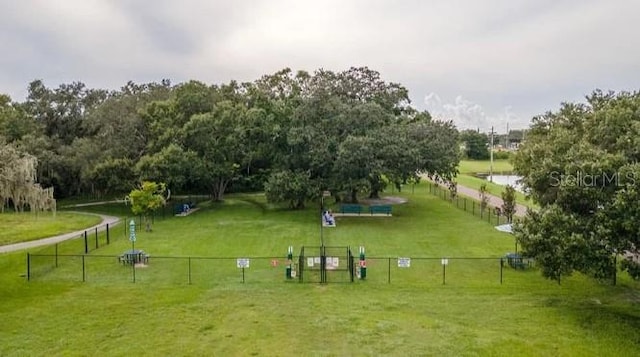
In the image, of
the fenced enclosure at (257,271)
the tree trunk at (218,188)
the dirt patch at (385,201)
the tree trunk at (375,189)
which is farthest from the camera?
the tree trunk at (218,188)

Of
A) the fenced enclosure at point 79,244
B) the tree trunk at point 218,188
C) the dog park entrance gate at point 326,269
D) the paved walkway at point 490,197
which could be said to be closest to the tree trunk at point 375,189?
the paved walkway at point 490,197

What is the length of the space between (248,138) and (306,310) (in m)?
28.7

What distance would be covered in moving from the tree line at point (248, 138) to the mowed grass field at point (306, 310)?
1170 cm

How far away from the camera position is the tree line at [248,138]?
3809cm

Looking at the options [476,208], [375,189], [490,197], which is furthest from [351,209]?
[490,197]

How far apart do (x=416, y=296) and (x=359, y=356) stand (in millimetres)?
5917

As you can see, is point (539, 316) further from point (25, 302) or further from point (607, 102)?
point (25, 302)

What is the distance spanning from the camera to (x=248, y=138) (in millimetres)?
44219

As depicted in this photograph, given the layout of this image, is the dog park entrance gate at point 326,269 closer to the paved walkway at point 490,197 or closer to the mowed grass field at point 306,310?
the mowed grass field at point 306,310

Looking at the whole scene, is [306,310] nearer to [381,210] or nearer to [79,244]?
[79,244]

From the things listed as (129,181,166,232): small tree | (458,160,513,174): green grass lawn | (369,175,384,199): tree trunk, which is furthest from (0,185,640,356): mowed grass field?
(458,160,513,174): green grass lawn

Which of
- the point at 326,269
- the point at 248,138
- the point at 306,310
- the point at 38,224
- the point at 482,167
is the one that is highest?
the point at 248,138

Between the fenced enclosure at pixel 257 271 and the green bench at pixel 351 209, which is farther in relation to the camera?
the green bench at pixel 351 209

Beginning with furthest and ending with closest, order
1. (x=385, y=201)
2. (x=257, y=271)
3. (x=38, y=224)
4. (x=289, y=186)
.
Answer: (x=385, y=201), (x=289, y=186), (x=38, y=224), (x=257, y=271)
